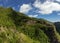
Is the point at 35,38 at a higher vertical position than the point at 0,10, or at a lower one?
lower

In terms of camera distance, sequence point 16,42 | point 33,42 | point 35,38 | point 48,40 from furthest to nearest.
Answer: point 48,40
point 35,38
point 33,42
point 16,42

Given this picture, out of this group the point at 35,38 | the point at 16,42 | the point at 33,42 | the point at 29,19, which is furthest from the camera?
the point at 29,19

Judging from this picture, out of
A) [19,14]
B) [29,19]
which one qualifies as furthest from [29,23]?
[19,14]

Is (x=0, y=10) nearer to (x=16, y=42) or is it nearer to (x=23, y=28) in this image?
(x=23, y=28)

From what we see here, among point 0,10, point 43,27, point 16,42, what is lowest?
point 16,42

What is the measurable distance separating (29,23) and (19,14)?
1608 centimetres

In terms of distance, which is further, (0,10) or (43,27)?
(0,10)

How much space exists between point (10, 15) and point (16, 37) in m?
42.7

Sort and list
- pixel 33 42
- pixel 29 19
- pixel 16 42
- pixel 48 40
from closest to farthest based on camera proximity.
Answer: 1. pixel 16 42
2. pixel 33 42
3. pixel 48 40
4. pixel 29 19

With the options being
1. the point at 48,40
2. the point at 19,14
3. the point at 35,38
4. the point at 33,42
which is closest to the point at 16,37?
the point at 33,42

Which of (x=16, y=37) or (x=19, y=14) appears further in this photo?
(x=19, y=14)

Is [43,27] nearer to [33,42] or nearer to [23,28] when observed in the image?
[23,28]

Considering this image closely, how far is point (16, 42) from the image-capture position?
10275cm

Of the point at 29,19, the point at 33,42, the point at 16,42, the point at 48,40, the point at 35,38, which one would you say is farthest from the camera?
the point at 29,19
